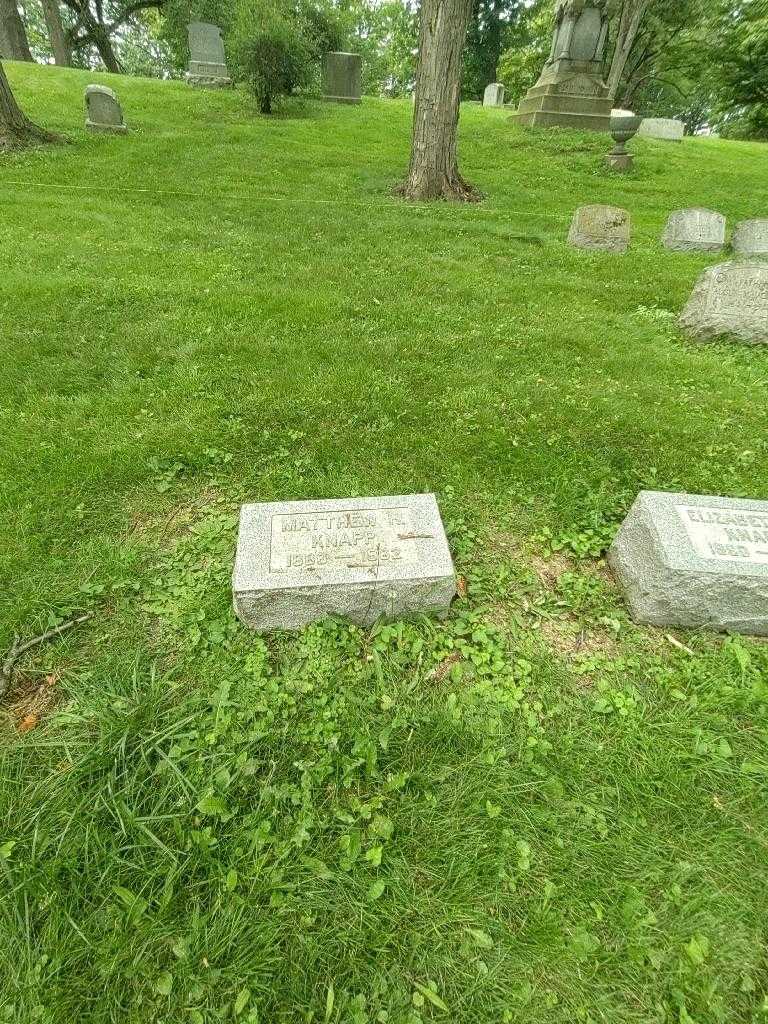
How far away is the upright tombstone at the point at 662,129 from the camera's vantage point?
18.5m

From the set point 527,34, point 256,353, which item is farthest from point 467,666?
point 527,34

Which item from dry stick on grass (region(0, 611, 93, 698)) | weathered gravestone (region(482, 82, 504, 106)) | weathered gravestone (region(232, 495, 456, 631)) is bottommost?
dry stick on grass (region(0, 611, 93, 698))

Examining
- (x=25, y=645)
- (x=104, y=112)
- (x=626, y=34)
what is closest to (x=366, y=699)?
(x=25, y=645)

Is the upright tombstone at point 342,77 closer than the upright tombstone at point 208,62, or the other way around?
the upright tombstone at point 342,77

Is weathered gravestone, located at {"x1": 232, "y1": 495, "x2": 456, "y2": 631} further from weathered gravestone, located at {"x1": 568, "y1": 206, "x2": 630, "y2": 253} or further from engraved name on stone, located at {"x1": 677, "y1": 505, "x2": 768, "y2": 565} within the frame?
weathered gravestone, located at {"x1": 568, "y1": 206, "x2": 630, "y2": 253}

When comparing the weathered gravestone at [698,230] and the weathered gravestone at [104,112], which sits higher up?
the weathered gravestone at [104,112]

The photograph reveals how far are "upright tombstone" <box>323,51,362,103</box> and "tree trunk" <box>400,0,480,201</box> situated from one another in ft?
39.0

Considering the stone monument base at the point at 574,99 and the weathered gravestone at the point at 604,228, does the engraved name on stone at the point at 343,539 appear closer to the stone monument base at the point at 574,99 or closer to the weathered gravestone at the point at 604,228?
the weathered gravestone at the point at 604,228

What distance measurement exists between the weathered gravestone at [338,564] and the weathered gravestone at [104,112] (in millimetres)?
15063

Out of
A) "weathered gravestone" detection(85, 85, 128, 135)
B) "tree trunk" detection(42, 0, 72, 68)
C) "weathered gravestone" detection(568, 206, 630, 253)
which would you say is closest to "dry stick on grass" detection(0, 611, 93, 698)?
"weathered gravestone" detection(568, 206, 630, 253)

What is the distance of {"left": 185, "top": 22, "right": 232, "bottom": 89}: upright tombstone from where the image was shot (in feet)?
62.7

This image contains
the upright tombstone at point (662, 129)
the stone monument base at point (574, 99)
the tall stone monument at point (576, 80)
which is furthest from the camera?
the upright tombstone at point (662, 129)

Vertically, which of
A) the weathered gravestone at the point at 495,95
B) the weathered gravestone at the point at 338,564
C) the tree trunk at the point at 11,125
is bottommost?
the weathered gravestone at the point at 338,564

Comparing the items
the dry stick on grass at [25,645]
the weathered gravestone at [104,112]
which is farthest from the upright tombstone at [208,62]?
the dry stick on grass at [25,645]
